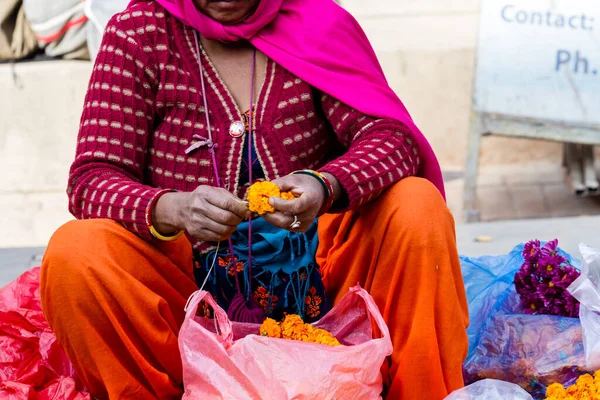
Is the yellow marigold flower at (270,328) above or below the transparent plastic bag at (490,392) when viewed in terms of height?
above

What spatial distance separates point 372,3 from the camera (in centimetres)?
518

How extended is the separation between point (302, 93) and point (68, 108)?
288 cm

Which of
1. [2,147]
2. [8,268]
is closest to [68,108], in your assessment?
[2,147]

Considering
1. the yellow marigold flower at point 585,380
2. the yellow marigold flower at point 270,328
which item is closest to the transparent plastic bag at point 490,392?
the yellow marigold flower at point 585,380

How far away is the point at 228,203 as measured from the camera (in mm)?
2043

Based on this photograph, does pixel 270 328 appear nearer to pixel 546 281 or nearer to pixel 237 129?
pixel 237 129

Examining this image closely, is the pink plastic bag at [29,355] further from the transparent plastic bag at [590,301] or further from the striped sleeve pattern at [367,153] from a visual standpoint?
the transparent plastic bag at [590,301]

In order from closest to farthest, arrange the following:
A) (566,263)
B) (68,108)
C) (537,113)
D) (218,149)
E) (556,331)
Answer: (218,149)
(556,331)
(566,263)
(537,113)
(68,108)

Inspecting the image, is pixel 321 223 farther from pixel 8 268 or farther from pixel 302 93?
pixel 8 268

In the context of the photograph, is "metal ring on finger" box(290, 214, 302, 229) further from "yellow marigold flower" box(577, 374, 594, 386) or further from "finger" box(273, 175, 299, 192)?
"yellow marigold flower" box(577, 374, 594, 386)

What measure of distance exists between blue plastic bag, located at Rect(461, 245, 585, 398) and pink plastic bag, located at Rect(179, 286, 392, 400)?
0.54 metres

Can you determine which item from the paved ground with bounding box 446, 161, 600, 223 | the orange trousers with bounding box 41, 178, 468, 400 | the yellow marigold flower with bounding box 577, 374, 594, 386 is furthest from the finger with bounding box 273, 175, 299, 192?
the paved ground with bounding box 446, 161, 600, 223

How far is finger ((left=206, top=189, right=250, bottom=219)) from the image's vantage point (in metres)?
2.04

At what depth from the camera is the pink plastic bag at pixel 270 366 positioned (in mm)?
2072
